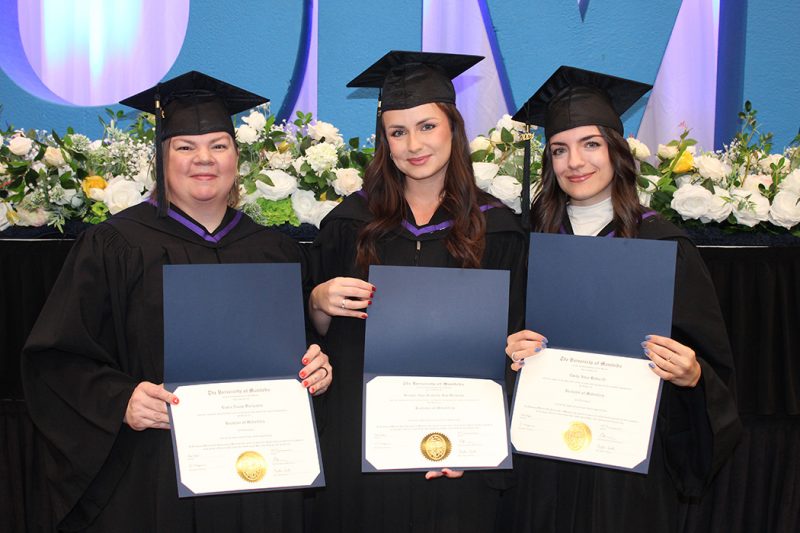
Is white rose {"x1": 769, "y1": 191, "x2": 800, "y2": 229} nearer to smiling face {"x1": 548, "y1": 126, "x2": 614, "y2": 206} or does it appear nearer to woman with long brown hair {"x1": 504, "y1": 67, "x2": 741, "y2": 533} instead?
woman with long brown hair {"x1": 504, "y1": 67, "x2": 741, "y2": 533}

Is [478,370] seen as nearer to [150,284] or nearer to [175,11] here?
[150,284]

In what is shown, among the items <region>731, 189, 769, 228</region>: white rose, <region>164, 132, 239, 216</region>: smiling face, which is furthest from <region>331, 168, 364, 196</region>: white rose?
<region>731, 189, 769, 228</region>: white rose

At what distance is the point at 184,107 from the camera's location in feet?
7.59

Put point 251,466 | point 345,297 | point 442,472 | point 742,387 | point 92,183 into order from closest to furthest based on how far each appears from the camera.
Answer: point 251,466 → point 442,472 → point 345,297 → point 92,183 → point 742,387

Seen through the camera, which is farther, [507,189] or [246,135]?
[246,135]

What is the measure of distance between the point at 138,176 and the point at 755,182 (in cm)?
286

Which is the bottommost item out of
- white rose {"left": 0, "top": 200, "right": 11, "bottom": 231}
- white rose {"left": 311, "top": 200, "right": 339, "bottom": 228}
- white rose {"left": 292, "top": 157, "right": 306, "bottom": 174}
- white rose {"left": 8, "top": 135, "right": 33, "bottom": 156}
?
white rose {"left": 0, "top": 200, "right": 11, "bottom": 231}

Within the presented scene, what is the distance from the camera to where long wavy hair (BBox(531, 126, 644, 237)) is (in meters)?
2.35

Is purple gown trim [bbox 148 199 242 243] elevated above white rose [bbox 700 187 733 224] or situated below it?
below

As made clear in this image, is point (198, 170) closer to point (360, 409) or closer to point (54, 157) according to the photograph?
point (360, 409)

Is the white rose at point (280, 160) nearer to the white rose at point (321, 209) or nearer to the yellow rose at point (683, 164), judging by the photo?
the white rose at point (321, 209)

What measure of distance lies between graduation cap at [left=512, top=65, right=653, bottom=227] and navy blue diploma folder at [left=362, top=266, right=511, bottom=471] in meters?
0.50

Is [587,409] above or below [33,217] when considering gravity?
below

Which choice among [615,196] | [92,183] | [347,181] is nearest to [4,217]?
[92,183]
